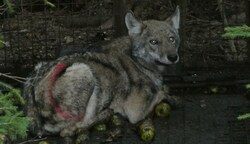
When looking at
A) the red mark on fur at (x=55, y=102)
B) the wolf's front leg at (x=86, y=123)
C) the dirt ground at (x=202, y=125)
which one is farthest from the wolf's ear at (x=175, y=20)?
the red mark on fur at (x=55, y=102)

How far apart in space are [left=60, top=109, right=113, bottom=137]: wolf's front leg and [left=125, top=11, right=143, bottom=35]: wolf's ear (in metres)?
1.03

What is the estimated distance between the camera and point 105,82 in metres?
7.06

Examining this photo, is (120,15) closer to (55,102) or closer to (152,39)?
(152,39)

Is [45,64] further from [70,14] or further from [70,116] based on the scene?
[70,14]

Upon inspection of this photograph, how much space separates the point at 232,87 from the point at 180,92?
2.16ft

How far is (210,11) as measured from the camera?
31.8 ft

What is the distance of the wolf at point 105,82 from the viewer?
677 centimetres

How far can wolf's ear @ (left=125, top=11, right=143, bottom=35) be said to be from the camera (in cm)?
750

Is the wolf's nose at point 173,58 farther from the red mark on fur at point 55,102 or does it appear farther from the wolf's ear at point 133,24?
the red mark on fur at point 55,102

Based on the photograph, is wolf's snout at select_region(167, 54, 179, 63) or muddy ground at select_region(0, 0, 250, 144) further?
muddy ground at select_region(0, 0, 250, 144)

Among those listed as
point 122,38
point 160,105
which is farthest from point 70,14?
point 160,105

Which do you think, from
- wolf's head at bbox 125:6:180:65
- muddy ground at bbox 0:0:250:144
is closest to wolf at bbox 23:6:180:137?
wolf's head at bbox 125:6:180:65

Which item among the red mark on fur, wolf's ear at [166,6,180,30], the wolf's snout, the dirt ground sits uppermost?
wolf's ear at [166,6,180,30]

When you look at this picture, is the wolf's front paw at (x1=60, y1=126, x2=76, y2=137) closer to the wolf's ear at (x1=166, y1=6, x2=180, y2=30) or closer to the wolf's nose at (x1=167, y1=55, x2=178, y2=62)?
the wolf's nose at (x1=167, y1=55, x2=178, y2=62)
